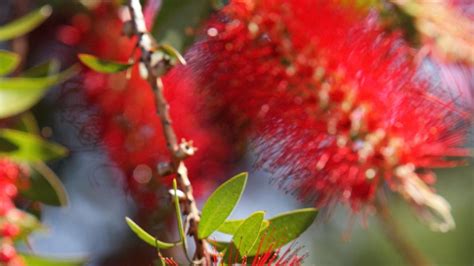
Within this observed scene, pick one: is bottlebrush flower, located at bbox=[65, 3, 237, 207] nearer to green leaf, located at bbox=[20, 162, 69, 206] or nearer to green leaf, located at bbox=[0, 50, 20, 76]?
green leaf, located at bbox=[20, 162, 69, 206]

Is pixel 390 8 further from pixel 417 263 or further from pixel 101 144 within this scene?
pixel 101 144

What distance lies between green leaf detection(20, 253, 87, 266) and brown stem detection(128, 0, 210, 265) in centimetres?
20

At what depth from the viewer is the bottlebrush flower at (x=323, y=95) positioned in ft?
4.97

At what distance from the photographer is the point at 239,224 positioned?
3.82 feet

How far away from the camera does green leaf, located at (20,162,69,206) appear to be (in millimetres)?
1534

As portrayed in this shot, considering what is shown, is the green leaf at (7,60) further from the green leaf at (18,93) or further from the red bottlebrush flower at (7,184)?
the red bottlebrush flower at (7,184)

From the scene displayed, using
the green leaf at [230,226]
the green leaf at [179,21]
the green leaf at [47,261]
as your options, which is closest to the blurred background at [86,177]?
the green leaf at [179,21]

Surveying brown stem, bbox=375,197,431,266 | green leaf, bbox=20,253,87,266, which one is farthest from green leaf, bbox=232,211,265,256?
brown stem, bbox=375,197,431,266

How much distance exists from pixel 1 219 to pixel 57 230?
64 centimetres

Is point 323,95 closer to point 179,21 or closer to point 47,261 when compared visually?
point 179,21

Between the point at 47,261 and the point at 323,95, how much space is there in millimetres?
470

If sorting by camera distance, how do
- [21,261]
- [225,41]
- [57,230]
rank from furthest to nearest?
1. [57,230]
2. [225,41]
3. [21,261]

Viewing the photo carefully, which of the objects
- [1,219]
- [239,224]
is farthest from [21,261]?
[239,224]

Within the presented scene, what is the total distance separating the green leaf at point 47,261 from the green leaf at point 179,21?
351 mm
